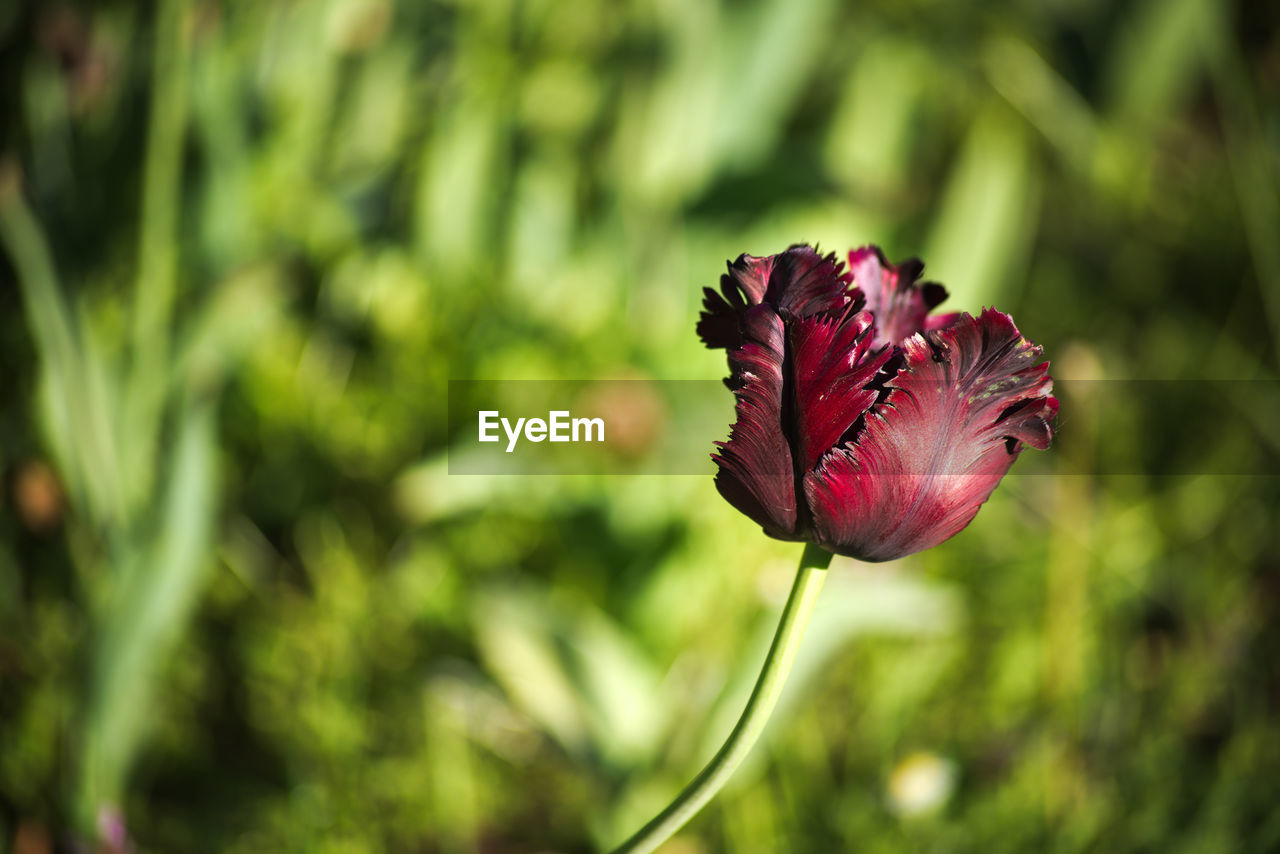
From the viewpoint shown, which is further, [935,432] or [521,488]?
[521,488]

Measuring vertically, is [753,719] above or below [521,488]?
above

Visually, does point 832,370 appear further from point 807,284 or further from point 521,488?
point 521,488

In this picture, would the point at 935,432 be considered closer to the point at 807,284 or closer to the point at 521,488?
the point at 807,284

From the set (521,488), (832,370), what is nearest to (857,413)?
(832,370)

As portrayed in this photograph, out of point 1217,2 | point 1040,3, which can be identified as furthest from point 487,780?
point 1040,3

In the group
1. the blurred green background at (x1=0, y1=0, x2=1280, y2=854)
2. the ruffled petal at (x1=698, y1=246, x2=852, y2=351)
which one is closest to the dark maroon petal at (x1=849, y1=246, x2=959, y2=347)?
the ruffled petal at (x1=698, y1=246, x2=852, y2=351)

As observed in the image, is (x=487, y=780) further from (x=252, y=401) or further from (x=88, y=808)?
(x=252, y=401)

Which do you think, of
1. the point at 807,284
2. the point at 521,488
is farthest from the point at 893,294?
the point at 521,488

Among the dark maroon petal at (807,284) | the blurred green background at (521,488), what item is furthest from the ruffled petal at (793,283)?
the blurred green background at (521,488)
